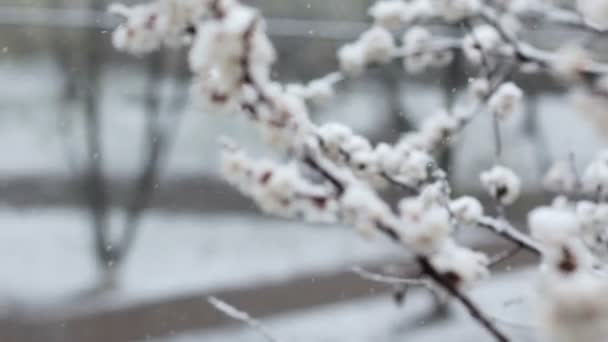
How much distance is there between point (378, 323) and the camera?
6.32ft

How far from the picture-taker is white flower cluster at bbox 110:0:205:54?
0.42m

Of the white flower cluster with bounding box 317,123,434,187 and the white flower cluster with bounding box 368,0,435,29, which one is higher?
the white flower cluster with bounding box 368,0,435,29

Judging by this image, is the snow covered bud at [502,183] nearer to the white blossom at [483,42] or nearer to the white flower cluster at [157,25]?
the white blossom at [483,42]

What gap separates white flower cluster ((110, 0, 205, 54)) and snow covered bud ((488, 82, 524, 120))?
0.55 metres

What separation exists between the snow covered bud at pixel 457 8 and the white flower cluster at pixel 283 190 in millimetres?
519

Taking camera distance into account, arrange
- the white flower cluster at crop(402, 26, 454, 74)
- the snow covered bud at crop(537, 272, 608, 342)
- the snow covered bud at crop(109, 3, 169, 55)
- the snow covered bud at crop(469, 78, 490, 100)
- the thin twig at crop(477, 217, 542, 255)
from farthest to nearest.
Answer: the white flower cluster at crop(402, 26, 454, 74) → the snow covered bud at crop(469, 78, 490, 100) → the thin twig at crop(477, 217, 542, 255) → the snow covered bud at crop(109, 3, 169, 55) → the snow covered bud at crop(537, 272, 608, 342)

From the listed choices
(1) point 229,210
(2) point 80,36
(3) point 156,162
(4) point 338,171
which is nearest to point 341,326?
(1) point 229,210

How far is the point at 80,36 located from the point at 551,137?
1.67 m

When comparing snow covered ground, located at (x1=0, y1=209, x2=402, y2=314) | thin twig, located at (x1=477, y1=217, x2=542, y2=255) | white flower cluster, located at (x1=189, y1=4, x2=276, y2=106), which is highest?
white flower cluster, located at (x1=189, y1=4, x2=276, y2=106)

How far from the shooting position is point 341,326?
1876mm

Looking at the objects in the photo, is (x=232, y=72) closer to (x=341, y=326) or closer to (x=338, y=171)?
(x=338, y=171)

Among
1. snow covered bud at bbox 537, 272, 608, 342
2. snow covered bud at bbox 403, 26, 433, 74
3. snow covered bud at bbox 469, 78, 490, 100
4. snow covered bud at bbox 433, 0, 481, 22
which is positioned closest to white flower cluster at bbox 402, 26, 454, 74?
snow covered bud at bbox 403, 26, 433, 74

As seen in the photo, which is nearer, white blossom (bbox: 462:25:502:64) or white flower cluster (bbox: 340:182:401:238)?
white flower cluster (bbox: 340:182:401:238)

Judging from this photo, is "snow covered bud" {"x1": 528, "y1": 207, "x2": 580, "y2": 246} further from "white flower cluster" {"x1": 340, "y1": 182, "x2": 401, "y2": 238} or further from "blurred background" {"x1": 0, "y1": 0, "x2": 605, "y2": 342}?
"blurred background" {"x1": 0, "y1": 0, "x2": 605, "y2": 342}
